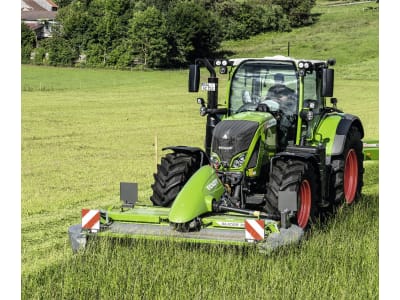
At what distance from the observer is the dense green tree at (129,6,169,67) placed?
204 ft

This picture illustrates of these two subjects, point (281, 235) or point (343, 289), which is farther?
point (281, 235)

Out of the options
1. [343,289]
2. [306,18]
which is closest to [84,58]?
[306,18]

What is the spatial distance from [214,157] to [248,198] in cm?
68

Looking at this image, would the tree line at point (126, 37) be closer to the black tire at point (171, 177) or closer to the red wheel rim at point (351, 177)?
the red wheel rim at point (351, 177)

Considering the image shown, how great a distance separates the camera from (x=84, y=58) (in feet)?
210

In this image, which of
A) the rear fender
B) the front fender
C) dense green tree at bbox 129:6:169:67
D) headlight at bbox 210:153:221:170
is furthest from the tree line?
the front fender

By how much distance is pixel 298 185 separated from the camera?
8695 mm

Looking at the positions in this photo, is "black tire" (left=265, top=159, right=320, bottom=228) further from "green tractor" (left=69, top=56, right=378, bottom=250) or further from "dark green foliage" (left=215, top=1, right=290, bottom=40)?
"dark green foliage" (left=215, top=1, right=290, bottom=40)

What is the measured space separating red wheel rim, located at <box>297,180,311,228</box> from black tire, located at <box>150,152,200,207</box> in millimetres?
1470

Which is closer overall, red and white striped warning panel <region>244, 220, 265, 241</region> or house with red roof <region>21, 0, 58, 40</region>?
red and white striped warning panel <region>244, 220, 265, 241</region>

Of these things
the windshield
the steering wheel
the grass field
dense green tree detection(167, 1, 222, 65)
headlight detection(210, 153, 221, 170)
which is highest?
dense green tree detection(167, 1, 222, 65)

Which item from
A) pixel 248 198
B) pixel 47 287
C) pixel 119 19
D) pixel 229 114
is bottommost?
pixel 47 287

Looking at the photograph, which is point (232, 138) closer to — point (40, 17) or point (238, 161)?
point (238, 161)

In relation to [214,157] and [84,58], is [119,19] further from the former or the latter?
[214,157]
